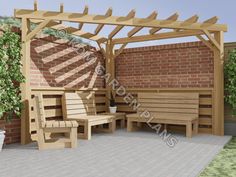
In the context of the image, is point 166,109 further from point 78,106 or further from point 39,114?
point 39,114

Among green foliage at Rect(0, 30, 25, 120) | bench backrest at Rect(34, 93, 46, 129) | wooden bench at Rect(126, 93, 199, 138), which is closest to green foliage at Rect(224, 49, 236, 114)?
wooden bench at Rect(126, 93, 199, 138)

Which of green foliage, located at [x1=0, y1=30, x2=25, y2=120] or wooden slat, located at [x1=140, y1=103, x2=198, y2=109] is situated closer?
green foliage, located at [x1=0, y1=30, x2=25, y2=120]

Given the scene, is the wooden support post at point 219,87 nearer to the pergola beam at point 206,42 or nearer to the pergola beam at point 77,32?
the pergola beam at point 206,42

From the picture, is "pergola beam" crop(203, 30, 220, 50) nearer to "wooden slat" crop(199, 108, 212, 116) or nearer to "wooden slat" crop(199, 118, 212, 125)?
"wooden slat" crop(199, 108, 212, 116)

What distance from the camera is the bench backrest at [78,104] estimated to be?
721 cm

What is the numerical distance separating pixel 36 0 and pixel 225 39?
4.90m

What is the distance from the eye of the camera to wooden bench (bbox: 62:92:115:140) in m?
6.83

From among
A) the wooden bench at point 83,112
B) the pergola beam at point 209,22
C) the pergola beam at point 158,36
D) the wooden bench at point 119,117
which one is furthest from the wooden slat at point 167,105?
the pergola beam at point 209,22

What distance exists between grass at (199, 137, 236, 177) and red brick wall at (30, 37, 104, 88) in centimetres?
441

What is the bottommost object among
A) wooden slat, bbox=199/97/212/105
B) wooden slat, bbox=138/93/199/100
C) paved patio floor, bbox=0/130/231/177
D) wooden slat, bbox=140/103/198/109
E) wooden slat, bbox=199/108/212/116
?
paved patio floor, bbox=0/130/231/177

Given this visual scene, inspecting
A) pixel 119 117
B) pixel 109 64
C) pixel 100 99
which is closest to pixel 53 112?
pixel 119 117

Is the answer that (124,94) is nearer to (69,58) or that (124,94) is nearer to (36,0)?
(69,58)

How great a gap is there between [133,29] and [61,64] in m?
2.39

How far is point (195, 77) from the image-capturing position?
8320 mm
